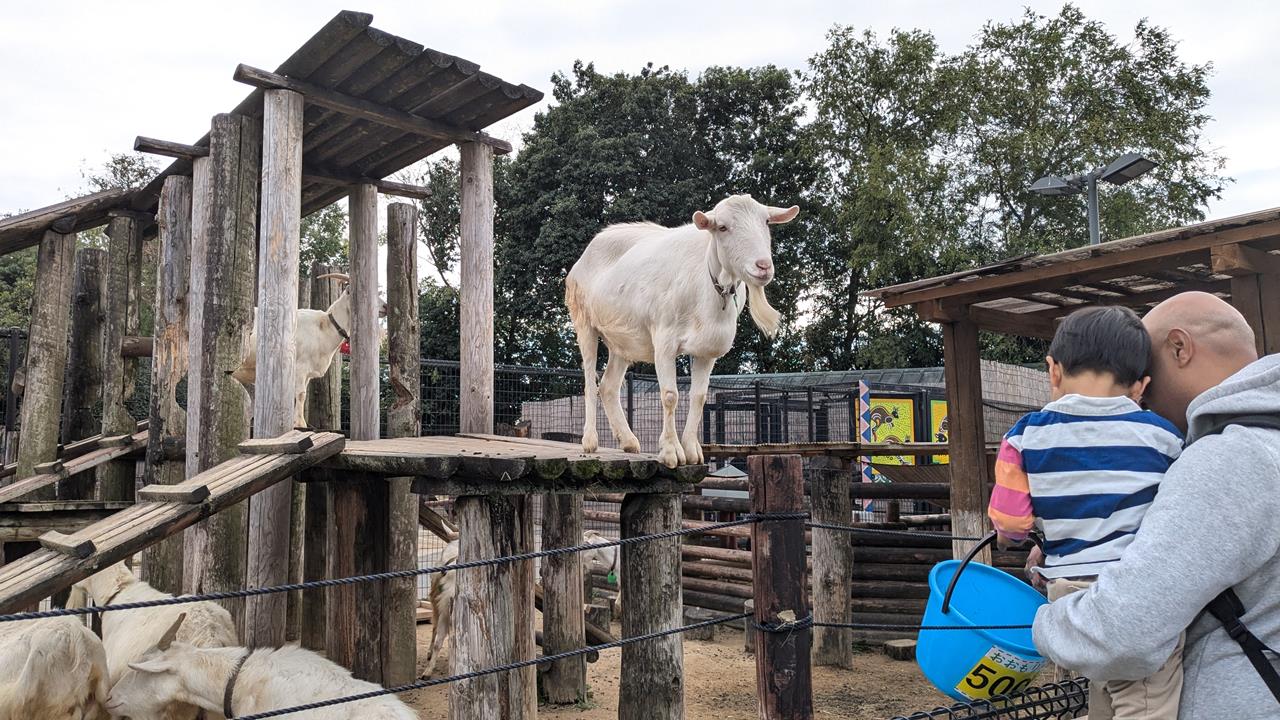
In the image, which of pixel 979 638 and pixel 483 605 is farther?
pixel 483 605

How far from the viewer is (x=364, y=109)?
585cm

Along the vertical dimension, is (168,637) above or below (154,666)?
above

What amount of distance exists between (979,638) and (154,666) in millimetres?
4229

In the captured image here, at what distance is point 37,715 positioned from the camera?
4836mm

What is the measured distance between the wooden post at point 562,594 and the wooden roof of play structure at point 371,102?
2708 millimetres

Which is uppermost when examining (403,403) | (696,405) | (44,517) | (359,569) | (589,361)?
(589,361)

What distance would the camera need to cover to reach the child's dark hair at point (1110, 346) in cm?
227

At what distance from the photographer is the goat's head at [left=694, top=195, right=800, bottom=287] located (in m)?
5.07

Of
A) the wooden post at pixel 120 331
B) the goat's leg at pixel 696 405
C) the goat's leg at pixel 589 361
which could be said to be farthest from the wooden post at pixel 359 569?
the wooden post at pixel 120 331

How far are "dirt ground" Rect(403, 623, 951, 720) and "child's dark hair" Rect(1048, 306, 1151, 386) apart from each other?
18.2 feet

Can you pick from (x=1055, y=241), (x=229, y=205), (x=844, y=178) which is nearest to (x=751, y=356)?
(x=844, y=178)

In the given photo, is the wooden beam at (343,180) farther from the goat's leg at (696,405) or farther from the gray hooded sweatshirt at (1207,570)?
the gray hooded sweatshirt at (1207,570)

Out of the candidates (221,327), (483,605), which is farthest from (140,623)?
(483,605)

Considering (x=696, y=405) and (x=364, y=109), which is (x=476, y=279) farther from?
(x=696, y=405)
